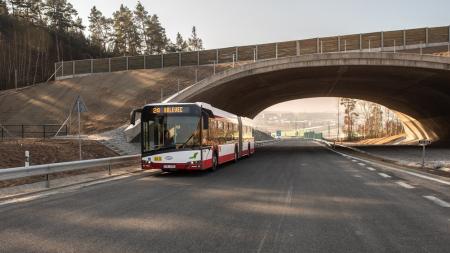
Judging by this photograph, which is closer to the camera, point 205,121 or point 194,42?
point 205,121

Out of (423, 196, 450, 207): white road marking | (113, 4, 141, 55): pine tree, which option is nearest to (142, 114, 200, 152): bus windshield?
(423, 196, 450, 207): white road marking

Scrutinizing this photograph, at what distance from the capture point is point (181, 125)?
610 inches

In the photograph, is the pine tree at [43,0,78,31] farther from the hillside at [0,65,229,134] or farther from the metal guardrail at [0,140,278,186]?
the metal guardrail at [0,140,278,186]

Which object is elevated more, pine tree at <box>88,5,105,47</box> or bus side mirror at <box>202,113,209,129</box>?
pine tree at <box>88,5,105,47</box>

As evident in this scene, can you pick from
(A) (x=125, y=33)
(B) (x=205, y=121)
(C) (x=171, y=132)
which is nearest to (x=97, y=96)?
(C) (x=171, y=132)

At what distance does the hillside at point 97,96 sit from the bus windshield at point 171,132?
2001cm

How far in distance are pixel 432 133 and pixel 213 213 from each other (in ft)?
163

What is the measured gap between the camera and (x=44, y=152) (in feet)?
60.5

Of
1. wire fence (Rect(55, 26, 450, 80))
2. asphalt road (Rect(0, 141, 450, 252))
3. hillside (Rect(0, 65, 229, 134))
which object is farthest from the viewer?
wire fence (Rect(55, 26, 450, 80))

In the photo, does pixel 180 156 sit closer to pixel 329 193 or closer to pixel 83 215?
pixel 329 193

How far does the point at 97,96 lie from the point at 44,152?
2593 cm

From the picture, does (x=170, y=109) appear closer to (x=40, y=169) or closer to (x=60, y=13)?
(x=40, y=169)

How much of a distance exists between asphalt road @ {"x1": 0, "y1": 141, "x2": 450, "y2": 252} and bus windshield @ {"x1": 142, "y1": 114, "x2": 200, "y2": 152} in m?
3.94

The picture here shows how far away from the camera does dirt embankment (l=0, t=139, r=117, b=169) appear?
640 inches
